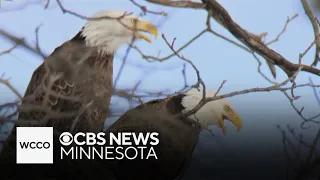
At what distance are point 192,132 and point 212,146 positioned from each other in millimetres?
86

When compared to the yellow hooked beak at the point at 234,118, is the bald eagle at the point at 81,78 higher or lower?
higher

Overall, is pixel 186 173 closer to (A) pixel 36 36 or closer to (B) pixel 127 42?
(B) pixel 127 42

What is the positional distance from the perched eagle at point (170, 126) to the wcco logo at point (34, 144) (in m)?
0.19

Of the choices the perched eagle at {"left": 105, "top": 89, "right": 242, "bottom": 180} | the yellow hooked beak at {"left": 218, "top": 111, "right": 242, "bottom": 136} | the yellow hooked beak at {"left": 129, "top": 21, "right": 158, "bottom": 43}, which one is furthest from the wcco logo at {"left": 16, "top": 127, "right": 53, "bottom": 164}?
the yellow hooked beak at {"left": 218, "top": 111, "right": 242, "bottom": 136}

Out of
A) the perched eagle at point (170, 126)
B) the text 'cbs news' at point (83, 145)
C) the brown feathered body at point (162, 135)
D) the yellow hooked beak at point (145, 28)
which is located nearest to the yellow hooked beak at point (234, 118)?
the perched eagle at point (170, 126)

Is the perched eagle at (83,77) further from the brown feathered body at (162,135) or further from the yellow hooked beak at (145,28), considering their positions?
the brown feathered body at (162,135)

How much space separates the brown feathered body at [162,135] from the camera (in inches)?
56.7

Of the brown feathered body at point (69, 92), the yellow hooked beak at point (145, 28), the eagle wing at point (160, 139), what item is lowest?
the eagle wing at point (160, 139)

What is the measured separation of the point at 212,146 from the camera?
149cm

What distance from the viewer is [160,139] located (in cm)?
147

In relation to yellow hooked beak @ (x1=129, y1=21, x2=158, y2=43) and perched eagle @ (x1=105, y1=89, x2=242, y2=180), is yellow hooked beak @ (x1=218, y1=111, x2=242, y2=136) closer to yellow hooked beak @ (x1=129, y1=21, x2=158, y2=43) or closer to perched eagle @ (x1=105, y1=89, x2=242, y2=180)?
perched eagle @ (x1=105, y1=89, x2=242, y2=180)

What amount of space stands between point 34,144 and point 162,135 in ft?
1.37

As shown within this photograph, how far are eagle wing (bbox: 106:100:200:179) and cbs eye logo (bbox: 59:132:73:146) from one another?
12cm

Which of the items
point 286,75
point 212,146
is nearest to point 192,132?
point 212,146
